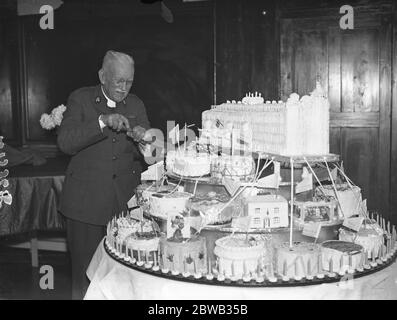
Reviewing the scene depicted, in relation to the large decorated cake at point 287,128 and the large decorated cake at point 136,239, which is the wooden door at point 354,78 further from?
the large decorated cake at point 136,239

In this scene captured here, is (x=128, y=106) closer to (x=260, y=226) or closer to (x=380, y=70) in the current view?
(x=260, y=226)

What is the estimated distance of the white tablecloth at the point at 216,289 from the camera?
238 centimetres

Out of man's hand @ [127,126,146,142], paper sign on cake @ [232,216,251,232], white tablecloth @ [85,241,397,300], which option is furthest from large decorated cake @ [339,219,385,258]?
man's hand @ [127,126,146,142]

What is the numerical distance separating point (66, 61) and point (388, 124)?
3880 mm

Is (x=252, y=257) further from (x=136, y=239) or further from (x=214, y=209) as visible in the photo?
(x=136, y=239)

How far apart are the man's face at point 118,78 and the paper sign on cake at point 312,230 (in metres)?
1.52

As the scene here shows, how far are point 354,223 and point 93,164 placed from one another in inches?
69.0

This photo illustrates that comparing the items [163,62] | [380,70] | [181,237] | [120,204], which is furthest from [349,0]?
[181,237]

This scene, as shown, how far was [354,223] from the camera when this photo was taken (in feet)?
9.09

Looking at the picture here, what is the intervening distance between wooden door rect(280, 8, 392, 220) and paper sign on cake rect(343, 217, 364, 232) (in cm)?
324

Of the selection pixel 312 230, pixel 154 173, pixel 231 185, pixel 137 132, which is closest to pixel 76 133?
pixel 137 132

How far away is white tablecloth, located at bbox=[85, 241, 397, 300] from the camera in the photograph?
238 cm

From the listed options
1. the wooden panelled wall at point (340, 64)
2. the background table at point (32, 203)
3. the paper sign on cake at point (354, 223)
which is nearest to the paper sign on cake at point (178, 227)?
the paper sign on cake at point (354, 223)

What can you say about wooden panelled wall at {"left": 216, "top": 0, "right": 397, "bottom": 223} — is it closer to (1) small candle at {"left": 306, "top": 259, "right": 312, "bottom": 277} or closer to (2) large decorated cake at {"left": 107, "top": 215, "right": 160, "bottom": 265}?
(2) large decorated cake at {"left": 107, "top": 215, "right": 160, "bottom": 265}
